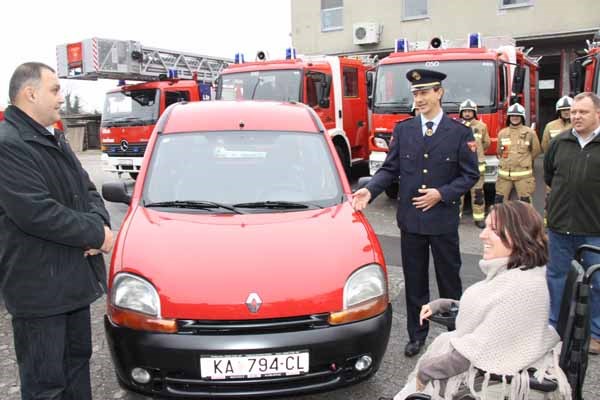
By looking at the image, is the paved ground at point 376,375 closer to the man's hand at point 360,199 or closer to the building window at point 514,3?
the man's hand at point 360,199

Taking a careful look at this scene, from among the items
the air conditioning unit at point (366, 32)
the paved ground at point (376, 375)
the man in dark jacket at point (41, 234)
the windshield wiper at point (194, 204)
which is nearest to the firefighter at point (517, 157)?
the paved ground at point (376, 375)

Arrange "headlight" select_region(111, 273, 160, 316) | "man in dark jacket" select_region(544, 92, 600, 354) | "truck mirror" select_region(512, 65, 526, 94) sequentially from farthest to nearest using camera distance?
"truck mirror" select_region(512, 65, 526, 94), "man in dark jacket" select_region(544, 92, 600, 354), "headlight" select_region(111, 273, 160, 316)

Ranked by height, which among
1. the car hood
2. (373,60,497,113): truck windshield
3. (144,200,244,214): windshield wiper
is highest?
(373,60,497,113): truck windshield

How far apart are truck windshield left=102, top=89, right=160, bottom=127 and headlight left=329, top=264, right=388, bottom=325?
31.5 ft

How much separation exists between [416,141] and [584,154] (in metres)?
1.16

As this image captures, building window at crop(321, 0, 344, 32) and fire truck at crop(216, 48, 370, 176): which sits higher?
building window at crop(321, 0, 344, 32)

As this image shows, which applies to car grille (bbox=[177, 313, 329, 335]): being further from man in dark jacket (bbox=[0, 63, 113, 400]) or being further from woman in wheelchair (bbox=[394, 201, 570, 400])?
woman in wheelchair (bbox=[394, 201, 570, 400])

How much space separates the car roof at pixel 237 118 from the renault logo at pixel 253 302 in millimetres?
1627

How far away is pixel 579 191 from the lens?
3559 millimetres

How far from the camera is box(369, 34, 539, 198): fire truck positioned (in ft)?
25.8

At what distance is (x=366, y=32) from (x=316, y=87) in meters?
9.33

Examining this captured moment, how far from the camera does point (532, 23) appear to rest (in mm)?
16281

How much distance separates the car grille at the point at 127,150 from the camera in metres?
11.3

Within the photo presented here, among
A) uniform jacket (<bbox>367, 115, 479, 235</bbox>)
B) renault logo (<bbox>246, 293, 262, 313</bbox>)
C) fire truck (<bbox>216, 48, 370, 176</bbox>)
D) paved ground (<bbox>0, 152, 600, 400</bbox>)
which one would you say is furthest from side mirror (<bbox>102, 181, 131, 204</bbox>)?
fire truck (<bbox>216, 48, 370, 176</bbox>)
